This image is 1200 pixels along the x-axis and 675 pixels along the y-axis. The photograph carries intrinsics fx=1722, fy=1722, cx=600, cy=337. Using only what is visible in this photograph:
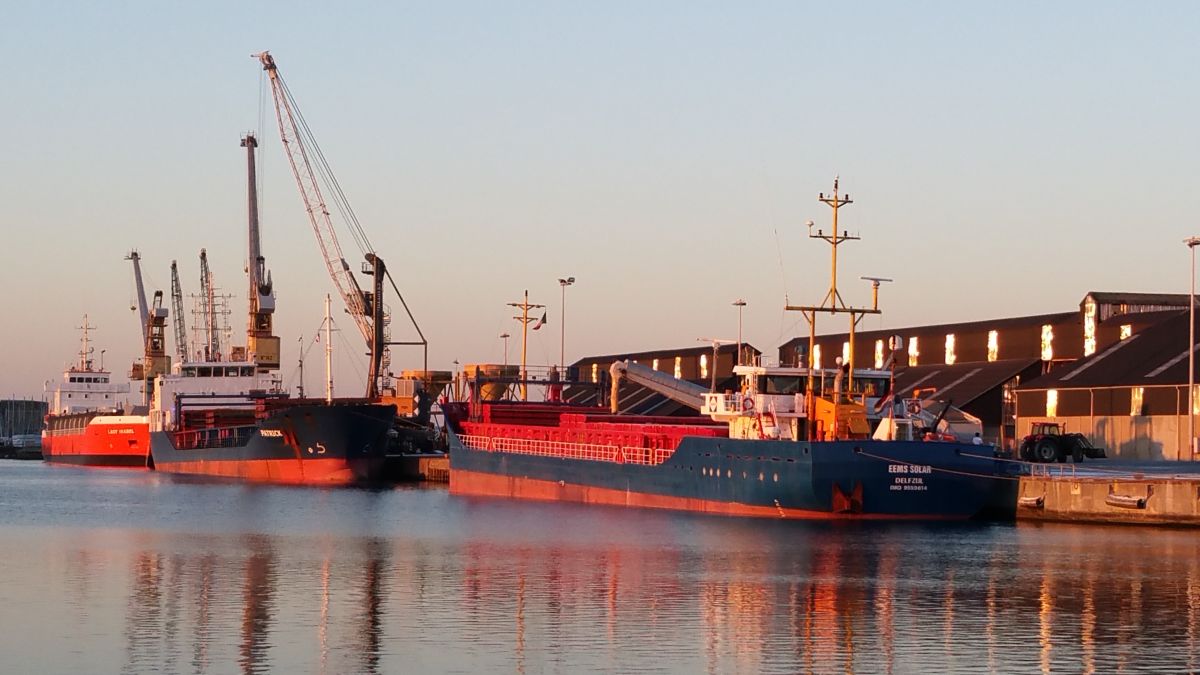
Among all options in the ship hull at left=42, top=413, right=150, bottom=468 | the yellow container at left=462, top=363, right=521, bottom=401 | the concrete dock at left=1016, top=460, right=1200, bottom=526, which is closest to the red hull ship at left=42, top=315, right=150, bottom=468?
the ship hull at left=42, top=413, right=150, bottom=468

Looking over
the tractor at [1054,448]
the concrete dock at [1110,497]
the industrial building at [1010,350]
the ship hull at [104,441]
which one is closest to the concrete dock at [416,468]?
the industrial building at [1010,350]

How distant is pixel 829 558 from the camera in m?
44.4

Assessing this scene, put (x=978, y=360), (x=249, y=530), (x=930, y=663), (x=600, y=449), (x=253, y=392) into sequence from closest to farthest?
(x=930, y=663), (x=249, y=530), (x=600, y=449), (x=978, y=360), (x=253, y=392)

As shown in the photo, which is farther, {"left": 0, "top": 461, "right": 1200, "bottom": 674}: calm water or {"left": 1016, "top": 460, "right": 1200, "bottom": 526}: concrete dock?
{"left": 1016, "top": 460, "right": 1200, "bottom": 526}: concrete dock

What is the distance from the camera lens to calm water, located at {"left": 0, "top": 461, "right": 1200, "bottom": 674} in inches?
1098

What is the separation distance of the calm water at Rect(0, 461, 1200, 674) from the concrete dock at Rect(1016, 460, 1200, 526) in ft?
3.32

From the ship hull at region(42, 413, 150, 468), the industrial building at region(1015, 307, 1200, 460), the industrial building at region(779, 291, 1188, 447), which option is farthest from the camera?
the ship hull at region(42, 413, 150, 468)

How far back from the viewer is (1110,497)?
51344 millimetres

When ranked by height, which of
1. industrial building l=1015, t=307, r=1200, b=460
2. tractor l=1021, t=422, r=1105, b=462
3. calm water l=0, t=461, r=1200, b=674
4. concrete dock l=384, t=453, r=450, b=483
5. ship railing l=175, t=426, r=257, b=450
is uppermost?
industrial building l=1015, t=307, r=1200, b=460

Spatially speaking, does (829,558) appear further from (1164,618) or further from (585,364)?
(585,364)

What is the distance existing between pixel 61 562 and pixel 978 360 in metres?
71.7

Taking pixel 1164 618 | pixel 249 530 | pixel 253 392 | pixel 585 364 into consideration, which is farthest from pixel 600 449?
pixel 585 364

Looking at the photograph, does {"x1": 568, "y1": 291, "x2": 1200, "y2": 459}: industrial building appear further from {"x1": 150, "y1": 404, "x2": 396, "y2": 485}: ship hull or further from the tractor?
{"x1": 150, "y1": 404, "x2": 396, "y2": 485}: ship hull

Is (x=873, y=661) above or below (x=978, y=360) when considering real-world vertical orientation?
below
